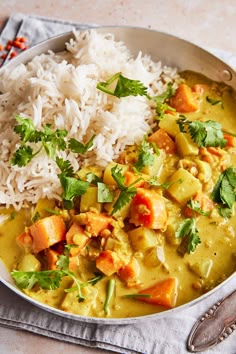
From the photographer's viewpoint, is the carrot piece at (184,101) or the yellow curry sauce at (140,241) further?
the carrot piece at (184,101)

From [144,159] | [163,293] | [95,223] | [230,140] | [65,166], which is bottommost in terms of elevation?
[163,293]

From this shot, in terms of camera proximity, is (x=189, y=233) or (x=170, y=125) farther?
(x=170, y=125)

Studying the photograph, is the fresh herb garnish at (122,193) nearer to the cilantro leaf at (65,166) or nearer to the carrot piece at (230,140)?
the cilantro leaf at (65,166)

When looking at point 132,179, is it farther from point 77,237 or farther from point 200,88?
point 200,88

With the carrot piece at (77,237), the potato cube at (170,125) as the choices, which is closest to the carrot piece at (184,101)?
the potato cube at (170,125)

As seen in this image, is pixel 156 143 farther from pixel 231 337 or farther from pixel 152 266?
pixel 231 337

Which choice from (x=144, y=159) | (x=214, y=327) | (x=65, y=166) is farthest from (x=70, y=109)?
(x=214, y=327)

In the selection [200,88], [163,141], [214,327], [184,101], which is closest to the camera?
[214,327]
